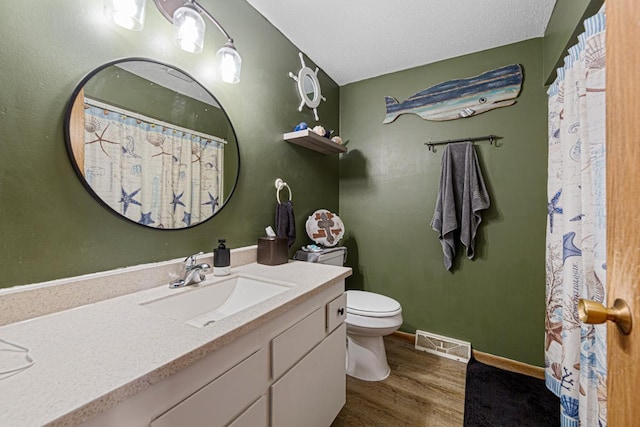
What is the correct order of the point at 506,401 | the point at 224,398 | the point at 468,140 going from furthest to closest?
the point at 468,140 < the point at 506,401 < the point at 224,398

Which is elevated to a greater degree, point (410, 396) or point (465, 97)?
point (465, 97)

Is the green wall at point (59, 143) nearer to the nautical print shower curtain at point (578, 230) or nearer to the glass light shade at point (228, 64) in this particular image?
the glass light shade at point (228, 64)

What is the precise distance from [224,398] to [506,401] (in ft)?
5.76

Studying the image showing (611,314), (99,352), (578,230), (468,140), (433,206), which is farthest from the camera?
(433,206)

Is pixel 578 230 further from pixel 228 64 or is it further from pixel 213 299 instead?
pixel 228 64

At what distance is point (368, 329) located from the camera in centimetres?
160

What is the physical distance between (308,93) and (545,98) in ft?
5.55

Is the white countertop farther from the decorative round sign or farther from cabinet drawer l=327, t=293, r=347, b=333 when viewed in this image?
the decorative round sign

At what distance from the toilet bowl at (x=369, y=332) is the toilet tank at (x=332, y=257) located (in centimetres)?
29

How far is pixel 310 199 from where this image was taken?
209 centimetres

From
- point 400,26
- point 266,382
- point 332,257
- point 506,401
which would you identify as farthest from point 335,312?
point 400,26

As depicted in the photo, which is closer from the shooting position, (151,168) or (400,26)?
(151,168)

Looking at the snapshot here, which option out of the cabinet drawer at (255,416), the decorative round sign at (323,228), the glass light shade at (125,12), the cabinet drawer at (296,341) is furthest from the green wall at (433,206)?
the glass light shade at (125,12)

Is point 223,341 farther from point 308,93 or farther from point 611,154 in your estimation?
point 308,93
